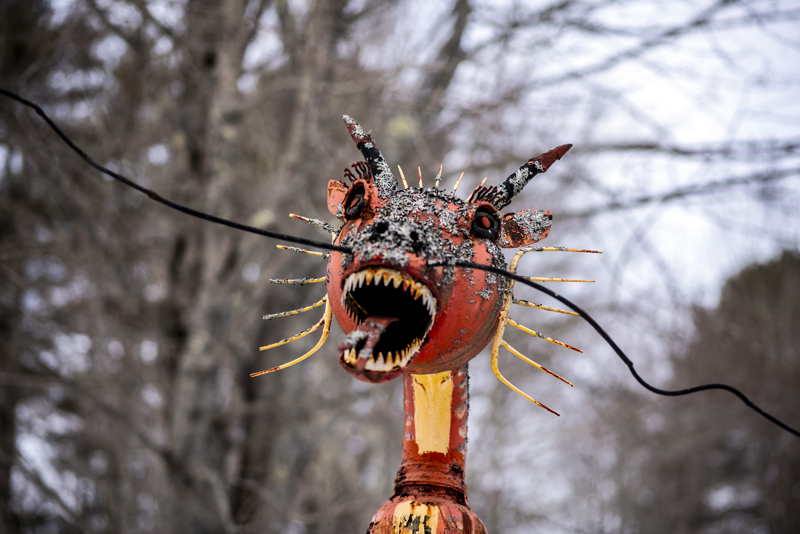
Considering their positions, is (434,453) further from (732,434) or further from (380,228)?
(732,434)

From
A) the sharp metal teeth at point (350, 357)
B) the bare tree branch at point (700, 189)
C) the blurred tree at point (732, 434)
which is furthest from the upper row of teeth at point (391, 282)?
the blurred tree at point (732, 434)

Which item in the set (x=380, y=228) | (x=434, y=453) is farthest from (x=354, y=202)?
(x=434, y=453)

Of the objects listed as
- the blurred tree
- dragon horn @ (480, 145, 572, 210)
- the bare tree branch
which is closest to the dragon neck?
dragon horn @ (480, 145, 572, 210)

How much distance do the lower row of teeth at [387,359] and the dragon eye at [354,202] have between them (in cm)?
28

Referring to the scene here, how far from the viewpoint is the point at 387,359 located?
3.52 ft

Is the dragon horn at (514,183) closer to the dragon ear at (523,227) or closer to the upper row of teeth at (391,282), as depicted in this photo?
the dragon ear at (523,227)

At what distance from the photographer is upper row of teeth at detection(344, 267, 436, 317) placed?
1.08 meters

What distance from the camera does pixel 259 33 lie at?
4.48m

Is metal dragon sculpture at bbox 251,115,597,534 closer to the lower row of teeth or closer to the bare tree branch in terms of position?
the lower row of teeth

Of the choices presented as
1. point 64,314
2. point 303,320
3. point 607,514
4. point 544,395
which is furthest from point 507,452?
point 64,314

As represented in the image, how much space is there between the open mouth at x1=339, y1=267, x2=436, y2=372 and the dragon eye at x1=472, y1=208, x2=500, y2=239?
7.5 inches

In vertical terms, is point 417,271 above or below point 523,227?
below

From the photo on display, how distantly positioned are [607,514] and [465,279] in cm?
999

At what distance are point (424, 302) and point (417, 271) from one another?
0.06 m
